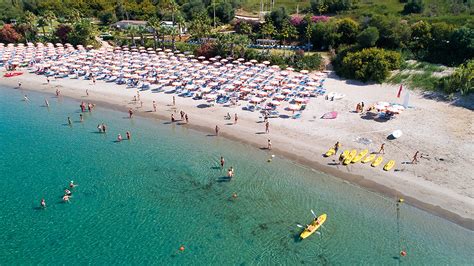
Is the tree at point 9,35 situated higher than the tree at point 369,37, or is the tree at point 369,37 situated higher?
the tree at point 369,37

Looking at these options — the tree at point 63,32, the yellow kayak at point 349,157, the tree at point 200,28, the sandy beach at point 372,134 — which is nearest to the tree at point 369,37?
the sandy beach at point 372,134

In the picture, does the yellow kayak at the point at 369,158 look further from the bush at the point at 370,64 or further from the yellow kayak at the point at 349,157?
the bush at the point at 370,64

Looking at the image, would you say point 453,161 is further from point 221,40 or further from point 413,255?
point 221,40

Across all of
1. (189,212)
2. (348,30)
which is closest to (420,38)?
(348,30)

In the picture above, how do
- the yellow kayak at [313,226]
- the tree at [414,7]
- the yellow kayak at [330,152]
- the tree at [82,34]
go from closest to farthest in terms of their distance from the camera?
the yellow kayak at [313,226] < the yellow kayak at [330,152] < the tree at [82,34] < the tree at [414,7]

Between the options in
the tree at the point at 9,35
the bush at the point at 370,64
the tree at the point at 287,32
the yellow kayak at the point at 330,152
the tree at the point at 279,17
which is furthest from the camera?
the tree at the point at 9,35

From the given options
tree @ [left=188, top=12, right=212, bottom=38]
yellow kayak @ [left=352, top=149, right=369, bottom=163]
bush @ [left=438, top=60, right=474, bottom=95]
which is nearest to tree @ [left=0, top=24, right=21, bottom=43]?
tree @ [left=188, top=12, right=212, bottom=38]

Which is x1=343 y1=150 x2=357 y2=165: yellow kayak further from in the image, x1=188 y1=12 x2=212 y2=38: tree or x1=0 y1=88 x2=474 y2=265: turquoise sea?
x1=188 y1=12 x2=212 y2=38: tree

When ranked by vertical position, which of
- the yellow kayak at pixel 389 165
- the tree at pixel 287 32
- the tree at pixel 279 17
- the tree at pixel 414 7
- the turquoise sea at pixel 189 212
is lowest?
the turquoise sea at pixel 189 212
